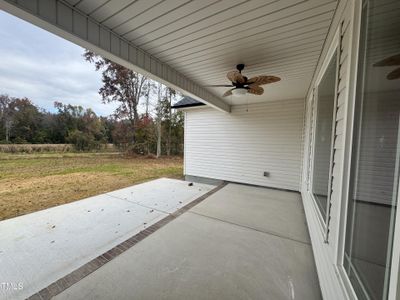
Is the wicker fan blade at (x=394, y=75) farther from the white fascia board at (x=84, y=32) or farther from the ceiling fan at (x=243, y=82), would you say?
the white fascia board at (x=84, y=32)

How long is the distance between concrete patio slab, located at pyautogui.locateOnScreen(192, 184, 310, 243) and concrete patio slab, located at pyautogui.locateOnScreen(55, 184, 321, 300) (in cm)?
19

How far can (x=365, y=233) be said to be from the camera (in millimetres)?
979

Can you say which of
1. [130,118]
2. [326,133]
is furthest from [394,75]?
[130,118]

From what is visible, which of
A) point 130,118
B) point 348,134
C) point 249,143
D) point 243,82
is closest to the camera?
point 348,134

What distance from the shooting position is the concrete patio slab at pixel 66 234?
1.78 metres

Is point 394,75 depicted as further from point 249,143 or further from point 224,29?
point 249,143

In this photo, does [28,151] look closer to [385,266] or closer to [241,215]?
[241,215]

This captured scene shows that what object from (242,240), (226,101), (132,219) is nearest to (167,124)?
(226,101)

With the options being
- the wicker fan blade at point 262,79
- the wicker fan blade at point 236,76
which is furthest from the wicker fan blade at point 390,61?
the wicker fan blade at point 236,76

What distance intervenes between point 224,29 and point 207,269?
261 cm

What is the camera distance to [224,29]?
1897 mm

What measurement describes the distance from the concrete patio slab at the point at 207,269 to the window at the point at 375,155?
83 cm

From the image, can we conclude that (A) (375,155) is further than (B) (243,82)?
No

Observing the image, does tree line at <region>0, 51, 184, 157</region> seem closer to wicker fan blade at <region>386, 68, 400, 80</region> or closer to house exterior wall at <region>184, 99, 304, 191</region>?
house exterior wall at <region>184, 99, 304, 191</region>
